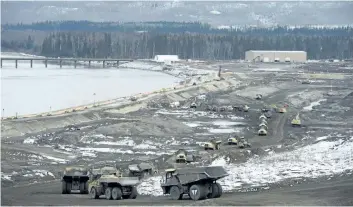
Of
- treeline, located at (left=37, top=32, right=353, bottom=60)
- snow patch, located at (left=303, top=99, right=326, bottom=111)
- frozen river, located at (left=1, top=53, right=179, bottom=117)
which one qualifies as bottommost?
Answer: frozen river, located at (left=1, top=53, right=179, bottom=117)

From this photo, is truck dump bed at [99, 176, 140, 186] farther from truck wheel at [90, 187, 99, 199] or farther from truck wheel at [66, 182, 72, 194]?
truck wheel at [66, 182, 72, 194]

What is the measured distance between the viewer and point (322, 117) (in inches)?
1779

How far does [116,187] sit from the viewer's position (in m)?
18.9

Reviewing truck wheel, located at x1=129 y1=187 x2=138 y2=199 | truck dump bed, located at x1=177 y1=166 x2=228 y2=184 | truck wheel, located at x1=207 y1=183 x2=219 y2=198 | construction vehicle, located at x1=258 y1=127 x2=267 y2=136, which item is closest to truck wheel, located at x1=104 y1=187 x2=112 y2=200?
truck wheel, located at x1=129 y1=187 x2=138 y2=199

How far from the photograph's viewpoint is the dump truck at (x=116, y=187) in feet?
61.6

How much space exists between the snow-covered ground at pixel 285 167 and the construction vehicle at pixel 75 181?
1.38m

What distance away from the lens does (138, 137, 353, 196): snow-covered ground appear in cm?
2177

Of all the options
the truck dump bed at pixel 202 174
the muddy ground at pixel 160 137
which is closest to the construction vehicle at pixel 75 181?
the muddy ground at pixel 160 137

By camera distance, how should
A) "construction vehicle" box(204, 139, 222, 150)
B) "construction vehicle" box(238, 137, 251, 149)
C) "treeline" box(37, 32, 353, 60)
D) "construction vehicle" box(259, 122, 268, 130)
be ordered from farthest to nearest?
"treeline" box(37, 32, 353, 60) → "construction vehicle" box(259, 122, 268, 130) → "construction vehicle" box(238, 137, 251, 149) → "construction vehicle" box(204, 139, 222, 150)

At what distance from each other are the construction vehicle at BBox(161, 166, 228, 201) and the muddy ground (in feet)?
1.31

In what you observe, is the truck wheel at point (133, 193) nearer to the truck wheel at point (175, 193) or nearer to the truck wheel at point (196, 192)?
the truck wheel at point (175, 193)

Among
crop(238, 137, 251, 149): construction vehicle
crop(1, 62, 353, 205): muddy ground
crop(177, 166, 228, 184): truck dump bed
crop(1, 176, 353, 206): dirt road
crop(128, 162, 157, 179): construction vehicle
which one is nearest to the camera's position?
crop(1, 176, 353, 206): dirt road

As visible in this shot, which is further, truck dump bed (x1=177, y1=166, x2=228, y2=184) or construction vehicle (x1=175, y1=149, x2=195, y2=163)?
construction vehicle (x1=175, y1=149, x2=195, y2=163)

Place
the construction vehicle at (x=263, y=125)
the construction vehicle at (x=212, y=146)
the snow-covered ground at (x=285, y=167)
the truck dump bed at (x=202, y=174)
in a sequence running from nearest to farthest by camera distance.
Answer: the truck dump bed at (x=202, y=174), the snow-covered ground at (x=285, y=167), the construction vehicle at (x=212, y=146), the construction vehicle at (x=263, y=125)
